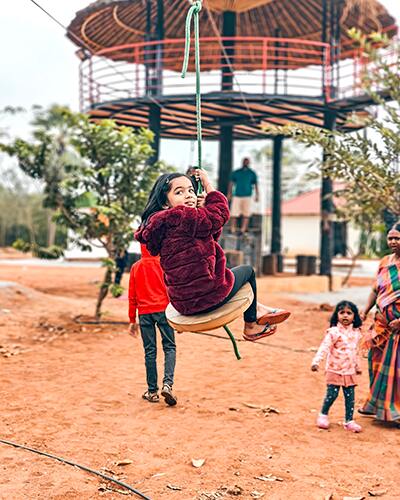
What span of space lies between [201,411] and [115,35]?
15.3 metres

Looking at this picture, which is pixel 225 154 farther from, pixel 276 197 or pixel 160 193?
pixel 160 193

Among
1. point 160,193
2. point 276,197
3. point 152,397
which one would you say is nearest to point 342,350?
point 152,397

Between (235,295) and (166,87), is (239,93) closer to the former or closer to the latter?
(166,87)

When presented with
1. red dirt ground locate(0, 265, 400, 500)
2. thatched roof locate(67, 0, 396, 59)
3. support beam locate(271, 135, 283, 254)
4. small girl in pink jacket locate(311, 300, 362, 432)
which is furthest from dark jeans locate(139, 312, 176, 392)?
support beam locate(271, 135, 283, 254)

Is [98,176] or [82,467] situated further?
[98,176]

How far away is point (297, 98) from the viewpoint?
15211 mm

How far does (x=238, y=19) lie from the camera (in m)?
19.6

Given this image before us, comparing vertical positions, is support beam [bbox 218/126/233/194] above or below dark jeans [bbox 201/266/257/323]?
above

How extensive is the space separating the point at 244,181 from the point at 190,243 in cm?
1246

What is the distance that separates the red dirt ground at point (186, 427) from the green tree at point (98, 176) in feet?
5.82

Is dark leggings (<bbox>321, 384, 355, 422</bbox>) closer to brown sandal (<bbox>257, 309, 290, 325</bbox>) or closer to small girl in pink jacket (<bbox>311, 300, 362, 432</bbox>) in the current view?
small girl in pink jacket (<bbox>311, 300, 362, 432</bbox>)

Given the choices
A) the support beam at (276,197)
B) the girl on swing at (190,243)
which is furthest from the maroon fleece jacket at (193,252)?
the support beam at (276,197)

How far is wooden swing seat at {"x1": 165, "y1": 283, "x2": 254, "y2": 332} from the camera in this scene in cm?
386

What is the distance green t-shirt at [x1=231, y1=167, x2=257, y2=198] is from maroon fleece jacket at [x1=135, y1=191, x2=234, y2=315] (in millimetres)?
12171
